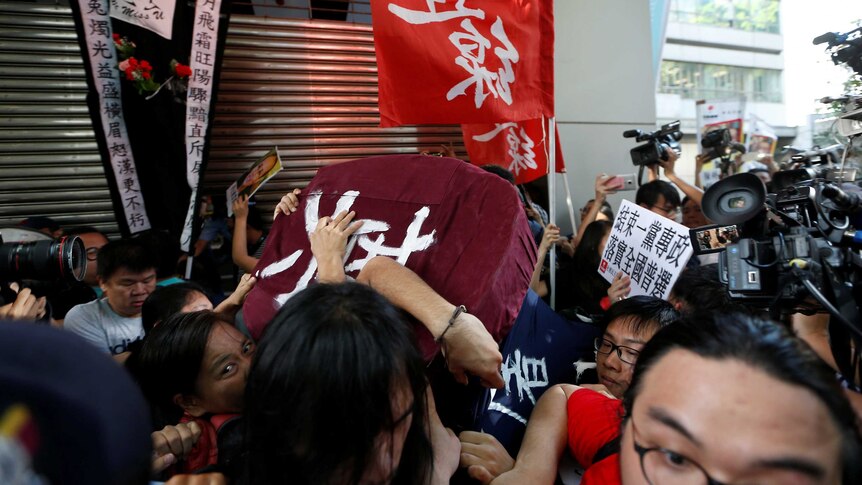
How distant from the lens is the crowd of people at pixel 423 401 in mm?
929

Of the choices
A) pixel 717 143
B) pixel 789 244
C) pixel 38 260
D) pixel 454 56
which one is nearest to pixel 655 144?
pixel 717 143

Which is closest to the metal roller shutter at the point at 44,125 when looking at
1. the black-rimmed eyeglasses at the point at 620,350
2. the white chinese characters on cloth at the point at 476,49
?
the white chinese characters on cloth at the point at 476,49

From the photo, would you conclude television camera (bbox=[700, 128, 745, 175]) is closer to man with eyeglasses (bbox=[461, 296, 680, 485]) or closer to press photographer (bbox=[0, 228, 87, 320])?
man with eyeglasses (bbox=[461, 296, 680, 485])

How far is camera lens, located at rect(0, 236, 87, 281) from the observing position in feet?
6.34

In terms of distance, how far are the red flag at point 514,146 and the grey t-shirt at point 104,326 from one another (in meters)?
2.78

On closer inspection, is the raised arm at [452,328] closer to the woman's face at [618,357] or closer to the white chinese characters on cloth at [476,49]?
the woman's face at [618,357]

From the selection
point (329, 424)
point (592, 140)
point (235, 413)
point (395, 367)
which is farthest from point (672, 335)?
point (592, 140)

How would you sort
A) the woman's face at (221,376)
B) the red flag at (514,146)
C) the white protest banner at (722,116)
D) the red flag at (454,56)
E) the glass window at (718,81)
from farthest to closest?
the glass window at (718,81) → the white protest banner at (722,116) → the red flag at (514,146) → the red flag at (454,56) → the woman's face at (221,376)

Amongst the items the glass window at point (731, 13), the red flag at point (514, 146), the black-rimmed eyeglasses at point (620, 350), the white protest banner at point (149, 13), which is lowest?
the black-rimmed eyeglasses at point (620, 350)

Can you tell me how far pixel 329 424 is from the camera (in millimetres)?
1021

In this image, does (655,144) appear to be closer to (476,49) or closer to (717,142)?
(717,142)

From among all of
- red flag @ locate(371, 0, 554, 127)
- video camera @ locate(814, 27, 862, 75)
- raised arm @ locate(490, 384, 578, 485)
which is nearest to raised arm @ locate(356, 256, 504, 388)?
raised arm @ locate(490, 384, 578, 485)

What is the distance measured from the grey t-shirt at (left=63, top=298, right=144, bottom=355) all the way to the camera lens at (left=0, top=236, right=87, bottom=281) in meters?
1.00

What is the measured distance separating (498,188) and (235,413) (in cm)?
109
